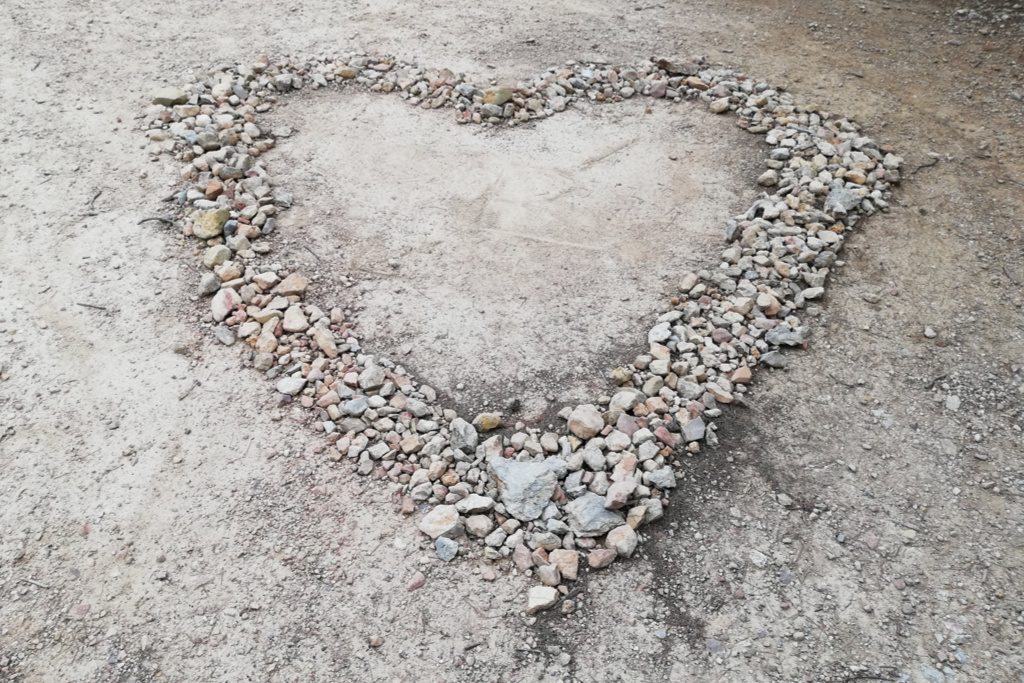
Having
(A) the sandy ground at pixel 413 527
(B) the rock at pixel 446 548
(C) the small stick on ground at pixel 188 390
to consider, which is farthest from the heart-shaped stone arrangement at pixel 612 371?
(C) the small stick on ground at pixel 188 390

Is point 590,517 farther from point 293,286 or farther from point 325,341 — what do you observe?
point 293,286

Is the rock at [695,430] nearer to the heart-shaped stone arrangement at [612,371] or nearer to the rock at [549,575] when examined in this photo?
the heart-shaped stone arrangement at [612,371]

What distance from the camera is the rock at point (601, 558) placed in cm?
295

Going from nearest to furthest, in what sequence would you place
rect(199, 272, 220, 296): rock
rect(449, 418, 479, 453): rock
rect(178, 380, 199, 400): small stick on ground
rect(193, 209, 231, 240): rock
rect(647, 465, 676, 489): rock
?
rect(647, 465, 676, 489): rock, rect(449, 418, 479, 453): rock, rect(178, 380, 199, 400): small stick on ground, rect(199, 272, 220, 296): rock, rect(193, 209, 231, 240): rock

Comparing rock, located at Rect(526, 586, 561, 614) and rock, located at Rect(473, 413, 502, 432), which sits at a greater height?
rock, located at Rect(473, 413, 502, 432)

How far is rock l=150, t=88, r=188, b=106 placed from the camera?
5.20 metres

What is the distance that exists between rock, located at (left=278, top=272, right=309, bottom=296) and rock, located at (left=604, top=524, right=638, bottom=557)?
2165mm

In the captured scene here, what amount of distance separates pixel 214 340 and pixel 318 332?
55 cm

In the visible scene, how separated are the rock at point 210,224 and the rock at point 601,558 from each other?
9.47 ft

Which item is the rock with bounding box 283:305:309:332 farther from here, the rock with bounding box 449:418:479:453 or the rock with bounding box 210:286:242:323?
the rock with bounding box 449:418:479:453

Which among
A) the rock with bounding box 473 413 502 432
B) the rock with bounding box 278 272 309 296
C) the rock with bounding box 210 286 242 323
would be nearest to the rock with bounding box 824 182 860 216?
the rock with bounding box 473 413 502 432

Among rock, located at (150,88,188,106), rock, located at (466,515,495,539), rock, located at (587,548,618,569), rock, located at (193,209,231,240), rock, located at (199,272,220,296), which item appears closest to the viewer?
rock, located at (587,548,618,569)

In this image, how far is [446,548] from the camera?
3.00 meters

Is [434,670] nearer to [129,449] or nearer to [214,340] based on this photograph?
[129,449]
